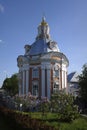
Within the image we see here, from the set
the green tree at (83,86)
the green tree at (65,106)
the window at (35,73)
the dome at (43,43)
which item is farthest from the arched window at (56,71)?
the green tree at (65,106)

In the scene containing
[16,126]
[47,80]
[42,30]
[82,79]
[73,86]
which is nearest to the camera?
[16,126]

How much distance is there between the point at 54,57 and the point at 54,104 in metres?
20.5

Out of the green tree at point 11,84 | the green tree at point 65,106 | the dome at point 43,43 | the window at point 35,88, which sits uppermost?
the dome at point 43,43

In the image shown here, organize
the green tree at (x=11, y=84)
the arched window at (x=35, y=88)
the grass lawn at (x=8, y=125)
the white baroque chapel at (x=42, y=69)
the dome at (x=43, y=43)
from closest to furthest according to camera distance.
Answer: the grass lawn at (x=8, y=125)
the white baroque chapel at (x=42, y=69)
the arched window at (x=35, y=88)
the dome at (x=43, y=43)
the green tree at (x=11, y=84)

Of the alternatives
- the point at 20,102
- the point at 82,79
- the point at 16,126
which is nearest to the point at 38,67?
the point at 82,79

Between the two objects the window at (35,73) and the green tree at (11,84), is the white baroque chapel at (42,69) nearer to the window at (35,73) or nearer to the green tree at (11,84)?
the window at (35,73)

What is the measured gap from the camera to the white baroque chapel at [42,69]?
42750mm

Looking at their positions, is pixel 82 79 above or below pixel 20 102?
above

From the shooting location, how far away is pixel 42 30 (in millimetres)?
50094

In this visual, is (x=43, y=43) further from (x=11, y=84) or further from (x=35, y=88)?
(x=11, y=84)

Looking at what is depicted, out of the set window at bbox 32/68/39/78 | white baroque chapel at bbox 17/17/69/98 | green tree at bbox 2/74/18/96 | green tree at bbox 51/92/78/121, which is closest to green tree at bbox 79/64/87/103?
white baroque chapel at bbox 17/17/69/98

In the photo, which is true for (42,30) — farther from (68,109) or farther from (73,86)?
(68,109)

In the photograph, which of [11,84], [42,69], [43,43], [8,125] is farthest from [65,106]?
[11,84]

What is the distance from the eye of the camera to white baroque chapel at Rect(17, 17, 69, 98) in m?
42.8
